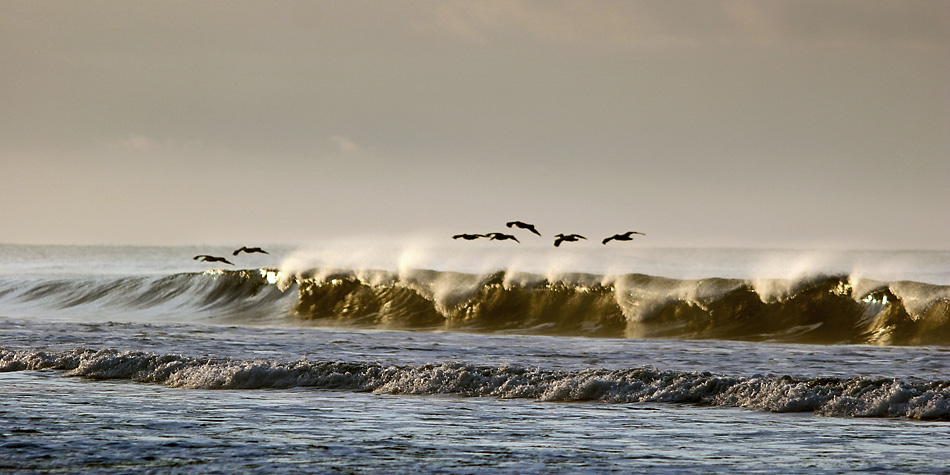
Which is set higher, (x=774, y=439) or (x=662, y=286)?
(x=662, y=286)

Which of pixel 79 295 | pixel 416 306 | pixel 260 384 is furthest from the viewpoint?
pixel 79 295

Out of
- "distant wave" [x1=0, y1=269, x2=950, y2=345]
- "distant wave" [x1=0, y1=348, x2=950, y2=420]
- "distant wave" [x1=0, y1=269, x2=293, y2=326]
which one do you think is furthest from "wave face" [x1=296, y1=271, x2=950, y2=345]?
"distant wave" [x1=0, y1=348, x2=950, y2=420]

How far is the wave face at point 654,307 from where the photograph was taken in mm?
23344

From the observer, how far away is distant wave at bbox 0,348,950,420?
38.9ft

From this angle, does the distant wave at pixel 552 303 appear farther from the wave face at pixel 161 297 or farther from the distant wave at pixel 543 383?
the distant wave at pixel 543 383

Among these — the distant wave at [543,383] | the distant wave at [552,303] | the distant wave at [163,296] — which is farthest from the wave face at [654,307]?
the distant wave at [543,383]

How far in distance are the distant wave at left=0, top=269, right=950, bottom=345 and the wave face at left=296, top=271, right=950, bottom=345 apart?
0.03m

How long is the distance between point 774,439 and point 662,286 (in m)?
17.4

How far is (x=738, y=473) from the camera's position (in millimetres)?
8203

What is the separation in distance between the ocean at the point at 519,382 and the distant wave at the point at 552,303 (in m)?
0.08

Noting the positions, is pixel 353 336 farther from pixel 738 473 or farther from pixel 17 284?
pixel 17 284

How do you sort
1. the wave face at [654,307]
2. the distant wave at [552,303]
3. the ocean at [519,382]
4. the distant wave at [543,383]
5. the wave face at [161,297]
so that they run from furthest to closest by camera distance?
the wave face at [161,297] < the distant wave at [552,303] < the wave face at [654,307] < the distant wave at [543,383] < the ocean at [519,382]

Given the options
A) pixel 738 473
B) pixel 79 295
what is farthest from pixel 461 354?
pixel 79 295

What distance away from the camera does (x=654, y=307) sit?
26.1 meters
